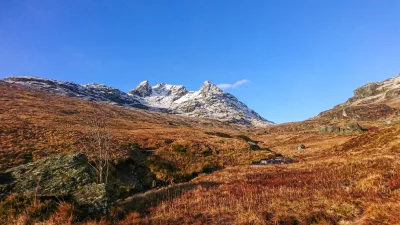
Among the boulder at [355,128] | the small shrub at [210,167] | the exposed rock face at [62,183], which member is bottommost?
the small shrub at [210,167]

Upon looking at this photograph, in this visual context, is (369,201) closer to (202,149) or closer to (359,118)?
(202,149)

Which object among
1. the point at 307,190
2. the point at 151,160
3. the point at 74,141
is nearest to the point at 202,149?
the point at 151,160

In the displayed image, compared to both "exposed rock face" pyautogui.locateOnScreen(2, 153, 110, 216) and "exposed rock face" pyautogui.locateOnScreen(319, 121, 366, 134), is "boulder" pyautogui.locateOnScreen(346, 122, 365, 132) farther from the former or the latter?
"exposed rock face" pyautogui.locateOnScreen(2, 153, 110, 216)

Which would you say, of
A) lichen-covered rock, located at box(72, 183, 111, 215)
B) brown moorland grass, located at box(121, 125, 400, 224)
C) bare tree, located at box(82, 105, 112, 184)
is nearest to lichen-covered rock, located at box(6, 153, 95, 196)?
lichen-covered rock, located at box(72, 183, 111, 215)

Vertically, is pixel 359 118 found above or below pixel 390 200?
A: above

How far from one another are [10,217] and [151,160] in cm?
2055

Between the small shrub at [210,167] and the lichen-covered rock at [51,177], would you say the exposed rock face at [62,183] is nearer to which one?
the lichen-covered rock at [51,177]

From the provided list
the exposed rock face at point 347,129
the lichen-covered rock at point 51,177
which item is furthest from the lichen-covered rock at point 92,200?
the exposed rock face at point 347,129

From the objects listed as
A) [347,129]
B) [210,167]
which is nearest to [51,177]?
[210,167]

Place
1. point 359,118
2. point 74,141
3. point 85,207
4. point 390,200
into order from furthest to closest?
point 359,118 < point 74,141 < point 85,207 < point 390,200

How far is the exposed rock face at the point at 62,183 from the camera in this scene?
10906 mm

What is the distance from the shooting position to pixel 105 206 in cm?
1078

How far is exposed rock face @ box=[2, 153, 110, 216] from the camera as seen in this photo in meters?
10.9

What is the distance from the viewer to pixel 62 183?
1270cm
